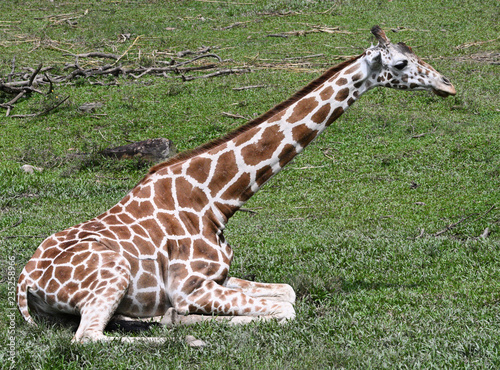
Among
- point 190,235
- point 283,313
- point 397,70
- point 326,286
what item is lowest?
point 326,286

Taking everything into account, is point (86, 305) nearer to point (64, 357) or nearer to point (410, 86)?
point (64, 357)

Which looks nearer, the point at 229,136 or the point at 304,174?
the point at 229,136

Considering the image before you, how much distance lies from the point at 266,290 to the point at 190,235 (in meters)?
1.11

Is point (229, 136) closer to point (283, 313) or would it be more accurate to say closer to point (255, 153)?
point (255, 153)

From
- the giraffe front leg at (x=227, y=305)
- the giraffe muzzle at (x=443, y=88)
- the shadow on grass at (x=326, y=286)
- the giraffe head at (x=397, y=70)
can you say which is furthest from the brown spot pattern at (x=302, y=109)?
the giraffe front leg at (x=227, y=305)

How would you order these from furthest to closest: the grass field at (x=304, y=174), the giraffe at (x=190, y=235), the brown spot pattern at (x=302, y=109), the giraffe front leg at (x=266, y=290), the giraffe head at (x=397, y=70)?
the giraffe head at (x=397, y=70)
the brown spot pattern at (x=302, y=109)
the giraffe front leg at (x=266, y=290)
the giraffe at (x=190, y=235)
the grass field at (x=304, y=174)

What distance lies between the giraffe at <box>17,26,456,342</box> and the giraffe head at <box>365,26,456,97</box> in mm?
12

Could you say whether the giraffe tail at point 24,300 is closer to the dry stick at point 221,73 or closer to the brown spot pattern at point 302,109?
the brown spot pattern at point 302,109

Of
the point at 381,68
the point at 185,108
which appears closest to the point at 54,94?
the point at 185,108

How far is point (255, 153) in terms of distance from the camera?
7164 millimetres

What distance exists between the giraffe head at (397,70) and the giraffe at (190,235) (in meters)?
0.01

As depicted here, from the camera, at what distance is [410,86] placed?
24.7ft

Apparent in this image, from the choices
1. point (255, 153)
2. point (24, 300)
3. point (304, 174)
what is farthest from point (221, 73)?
point (24, 300)

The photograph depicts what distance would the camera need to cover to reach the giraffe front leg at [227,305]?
645 centimetres
